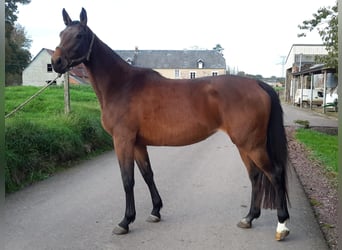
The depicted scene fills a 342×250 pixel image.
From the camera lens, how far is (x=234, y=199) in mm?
4820

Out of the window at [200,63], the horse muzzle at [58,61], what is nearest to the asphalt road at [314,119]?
the horse muzzle at [58,61]

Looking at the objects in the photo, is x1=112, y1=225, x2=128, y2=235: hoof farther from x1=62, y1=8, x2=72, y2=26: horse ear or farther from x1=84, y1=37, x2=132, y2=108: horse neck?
x1=62, y1=8, x2=72, y2=26: horse ear

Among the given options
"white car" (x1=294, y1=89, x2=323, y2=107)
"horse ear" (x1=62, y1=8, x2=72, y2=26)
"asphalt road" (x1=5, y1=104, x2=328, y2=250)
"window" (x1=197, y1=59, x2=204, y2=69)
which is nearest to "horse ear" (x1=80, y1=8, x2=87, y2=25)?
"horse ear" (x1=62, y1=8, x2=72, y2=26)

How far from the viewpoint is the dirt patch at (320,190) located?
3709 mm

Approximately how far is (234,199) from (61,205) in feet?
7.60

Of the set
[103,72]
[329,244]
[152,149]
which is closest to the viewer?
[329,244]

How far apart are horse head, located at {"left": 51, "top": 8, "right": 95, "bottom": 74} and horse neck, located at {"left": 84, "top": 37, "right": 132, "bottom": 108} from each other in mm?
169

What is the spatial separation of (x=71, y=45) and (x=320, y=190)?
3999 millimetres

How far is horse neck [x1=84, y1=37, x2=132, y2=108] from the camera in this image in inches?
154

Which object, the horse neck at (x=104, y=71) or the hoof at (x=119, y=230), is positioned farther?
the horse neck at (x=104, y=71)

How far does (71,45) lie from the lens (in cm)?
360

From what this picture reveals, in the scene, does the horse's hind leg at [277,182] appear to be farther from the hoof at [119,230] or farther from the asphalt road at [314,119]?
the asphalt road at [314,119]

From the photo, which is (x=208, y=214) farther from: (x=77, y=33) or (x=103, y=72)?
(x=77, y=33)

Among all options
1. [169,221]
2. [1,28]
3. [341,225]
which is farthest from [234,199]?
[1,28]
